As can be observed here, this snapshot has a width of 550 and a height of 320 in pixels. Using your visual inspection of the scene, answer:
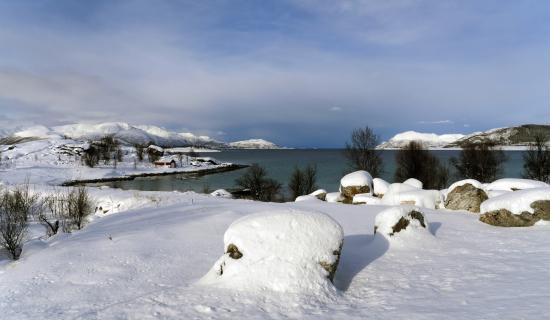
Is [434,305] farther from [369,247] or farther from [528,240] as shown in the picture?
[528,240]

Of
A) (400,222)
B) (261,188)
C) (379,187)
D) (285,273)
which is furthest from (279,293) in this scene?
(261,188)

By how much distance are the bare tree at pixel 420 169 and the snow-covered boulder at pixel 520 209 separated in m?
32.9

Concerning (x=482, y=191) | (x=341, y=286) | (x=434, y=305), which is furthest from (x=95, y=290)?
(x=482, y=191)

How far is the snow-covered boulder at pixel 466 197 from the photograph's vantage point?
16.1 metres

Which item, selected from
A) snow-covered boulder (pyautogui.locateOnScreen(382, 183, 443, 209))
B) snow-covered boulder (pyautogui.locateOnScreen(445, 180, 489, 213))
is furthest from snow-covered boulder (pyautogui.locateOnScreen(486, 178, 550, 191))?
snow-covered boulder (pyautogui.locateOnScreen(382, 183, 443, 209))

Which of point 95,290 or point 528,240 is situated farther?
point 528,240

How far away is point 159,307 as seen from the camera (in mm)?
5723

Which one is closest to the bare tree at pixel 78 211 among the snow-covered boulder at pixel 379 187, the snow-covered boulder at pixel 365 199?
the snow-covered boulder at pixel 365 199

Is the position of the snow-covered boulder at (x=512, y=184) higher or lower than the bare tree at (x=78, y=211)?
higher

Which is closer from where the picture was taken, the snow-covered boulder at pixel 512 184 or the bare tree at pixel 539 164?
the snow-covered boulder at pixel 512 184

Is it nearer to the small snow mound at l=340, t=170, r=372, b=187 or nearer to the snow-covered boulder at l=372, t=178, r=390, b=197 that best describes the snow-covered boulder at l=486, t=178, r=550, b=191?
the snow-covered boulder at l=372, t=178, r=390, b=197

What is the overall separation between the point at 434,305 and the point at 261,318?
2679 millimetres

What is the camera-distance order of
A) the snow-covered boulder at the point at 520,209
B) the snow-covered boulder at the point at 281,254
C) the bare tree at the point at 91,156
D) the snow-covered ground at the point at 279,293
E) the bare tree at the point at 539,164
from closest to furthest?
the snow-covered ground at the point at 279,293, the snow-covered boulder at the point at 281,254, the snow-covered boulder at the point at 520,209, the bare tree at the point at 539,164, the bare tree at the point at 91,156

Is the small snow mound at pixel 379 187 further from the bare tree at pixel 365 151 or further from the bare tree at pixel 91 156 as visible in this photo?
the bare tree at pixel 91 156
